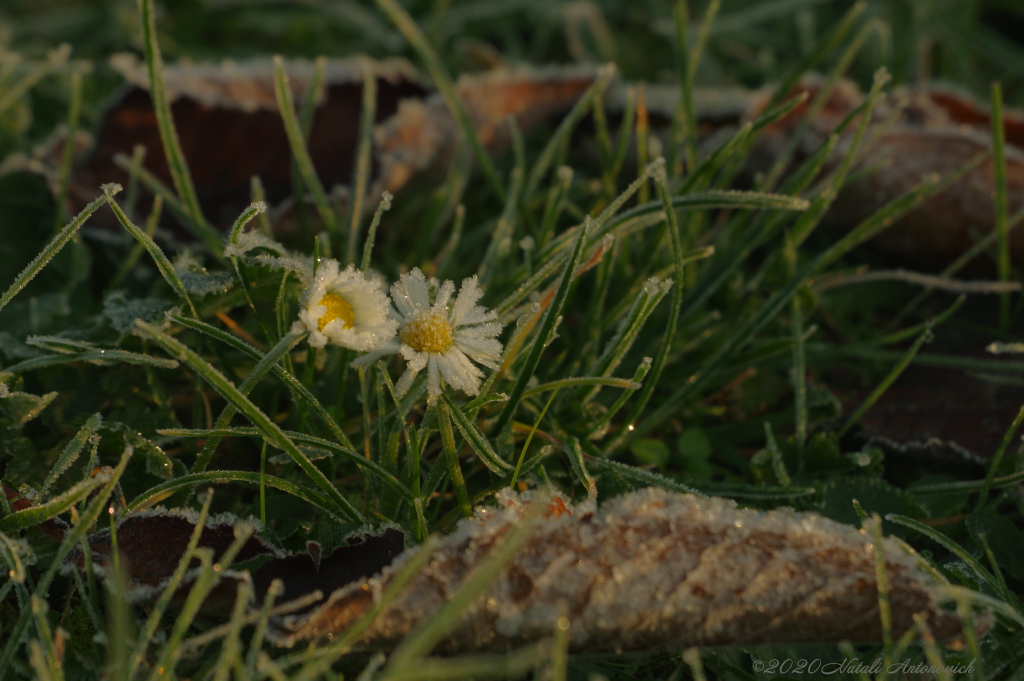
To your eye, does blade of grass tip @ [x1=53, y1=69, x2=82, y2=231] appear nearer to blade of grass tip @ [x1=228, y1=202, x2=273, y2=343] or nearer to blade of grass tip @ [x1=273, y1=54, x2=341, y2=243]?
blade of grass tip @ [x1=273, y1=54, x2=341, y2=243]

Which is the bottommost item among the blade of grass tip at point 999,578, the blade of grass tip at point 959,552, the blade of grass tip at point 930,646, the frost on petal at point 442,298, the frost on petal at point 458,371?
the blade of grass tip at point 999,578

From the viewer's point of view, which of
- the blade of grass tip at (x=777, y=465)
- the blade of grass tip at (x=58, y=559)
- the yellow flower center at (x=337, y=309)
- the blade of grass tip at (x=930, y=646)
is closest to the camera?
the blade of grass tip at (x=930, y=646)

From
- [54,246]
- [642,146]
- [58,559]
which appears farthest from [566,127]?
[58,559]

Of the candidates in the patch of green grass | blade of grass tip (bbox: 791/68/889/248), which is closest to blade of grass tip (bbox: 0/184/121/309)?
the patch of green grass

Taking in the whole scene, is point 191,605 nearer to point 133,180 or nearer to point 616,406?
point 616,406

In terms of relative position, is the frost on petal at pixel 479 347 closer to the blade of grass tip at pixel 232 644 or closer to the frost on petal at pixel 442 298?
the frost on petal at pixel 442 298

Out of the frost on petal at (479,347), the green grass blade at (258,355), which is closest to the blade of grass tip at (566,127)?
the frost on petal at (479,347)

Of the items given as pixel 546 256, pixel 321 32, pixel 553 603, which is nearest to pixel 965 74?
pixel 546 256
